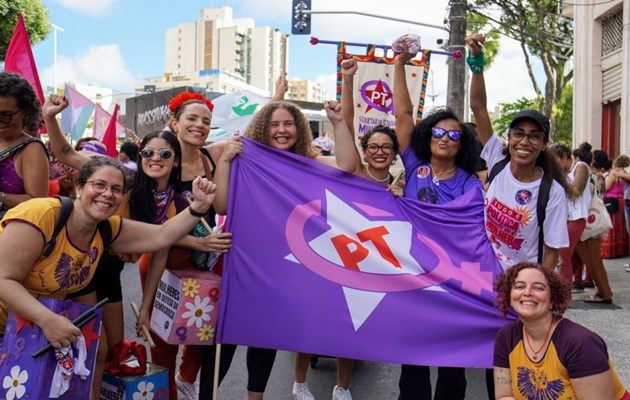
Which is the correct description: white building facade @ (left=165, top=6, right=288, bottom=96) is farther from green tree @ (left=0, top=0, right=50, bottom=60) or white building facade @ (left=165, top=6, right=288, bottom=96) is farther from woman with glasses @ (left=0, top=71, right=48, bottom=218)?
woman with glasses @ (left=0, top=71, right=48, bottom=218)

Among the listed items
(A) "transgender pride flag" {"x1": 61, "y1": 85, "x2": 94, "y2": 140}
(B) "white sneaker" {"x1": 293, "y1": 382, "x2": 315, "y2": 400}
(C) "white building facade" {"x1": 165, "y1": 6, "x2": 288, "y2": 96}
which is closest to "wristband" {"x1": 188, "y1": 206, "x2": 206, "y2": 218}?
(B) "white sneaker" {"x1": 293, "y1": 382, "x2": 315, "y2": 400}

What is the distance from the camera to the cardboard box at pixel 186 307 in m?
3.68

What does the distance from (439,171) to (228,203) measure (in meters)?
1.32

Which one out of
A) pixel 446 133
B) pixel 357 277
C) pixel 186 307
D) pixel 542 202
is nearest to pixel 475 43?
pixel 446 133

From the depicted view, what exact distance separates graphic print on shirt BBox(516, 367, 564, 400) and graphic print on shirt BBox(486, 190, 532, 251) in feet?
2.55

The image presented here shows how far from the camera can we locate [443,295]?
12.6ft

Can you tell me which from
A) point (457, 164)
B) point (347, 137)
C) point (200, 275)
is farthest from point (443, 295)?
point (200, 275)

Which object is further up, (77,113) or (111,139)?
(77,113)

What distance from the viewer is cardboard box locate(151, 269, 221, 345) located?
3.68m

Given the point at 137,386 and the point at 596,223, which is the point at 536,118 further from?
the point at 596,223

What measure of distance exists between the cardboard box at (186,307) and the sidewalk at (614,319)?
11.0 feet

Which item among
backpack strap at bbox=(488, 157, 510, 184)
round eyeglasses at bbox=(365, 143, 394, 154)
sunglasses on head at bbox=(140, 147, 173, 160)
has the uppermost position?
round eyeglasses at bbox=(365, 143, 394, 154)

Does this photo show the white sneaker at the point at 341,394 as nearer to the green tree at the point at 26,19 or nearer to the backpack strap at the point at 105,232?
the backpack strap at the point at 105,232

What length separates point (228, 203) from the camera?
12.9 feet
